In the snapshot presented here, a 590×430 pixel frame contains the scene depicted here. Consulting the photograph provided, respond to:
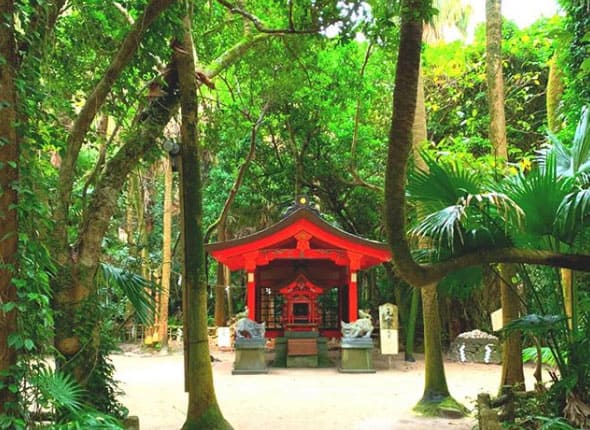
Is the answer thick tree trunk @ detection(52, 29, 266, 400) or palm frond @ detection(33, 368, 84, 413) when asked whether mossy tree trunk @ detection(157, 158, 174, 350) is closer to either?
thick tree trunk @ detection(52, 29, 266, 400)

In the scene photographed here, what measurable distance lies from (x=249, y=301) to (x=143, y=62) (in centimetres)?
813

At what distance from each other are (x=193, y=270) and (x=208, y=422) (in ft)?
4.99

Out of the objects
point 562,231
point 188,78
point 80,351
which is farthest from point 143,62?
point 562,231

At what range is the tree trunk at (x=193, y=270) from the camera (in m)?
5.51

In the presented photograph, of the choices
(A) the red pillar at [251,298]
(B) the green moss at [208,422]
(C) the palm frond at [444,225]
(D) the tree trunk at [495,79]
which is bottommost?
(B) the green moss at [208,422]

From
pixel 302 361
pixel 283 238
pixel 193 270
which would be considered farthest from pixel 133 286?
pixel 302 361

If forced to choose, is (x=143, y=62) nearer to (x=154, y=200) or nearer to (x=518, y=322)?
(x=518, y=322)

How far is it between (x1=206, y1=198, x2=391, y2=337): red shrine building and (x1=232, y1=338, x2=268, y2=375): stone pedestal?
4.11 feet

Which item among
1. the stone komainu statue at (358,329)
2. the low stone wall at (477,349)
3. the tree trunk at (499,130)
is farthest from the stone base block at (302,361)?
the tree trunk at (499,130)

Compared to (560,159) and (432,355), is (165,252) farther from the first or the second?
(560,159)

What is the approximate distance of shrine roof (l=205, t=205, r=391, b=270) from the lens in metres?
11.9

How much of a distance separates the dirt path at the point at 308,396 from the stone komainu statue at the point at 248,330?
85 centimetres

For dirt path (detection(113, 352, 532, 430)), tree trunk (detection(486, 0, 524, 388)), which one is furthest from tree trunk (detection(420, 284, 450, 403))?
tree trunk (detection(486, 0, 524, 388))

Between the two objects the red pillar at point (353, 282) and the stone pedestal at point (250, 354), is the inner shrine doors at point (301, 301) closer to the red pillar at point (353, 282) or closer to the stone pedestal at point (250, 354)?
the red pillar at point (353, 282)
